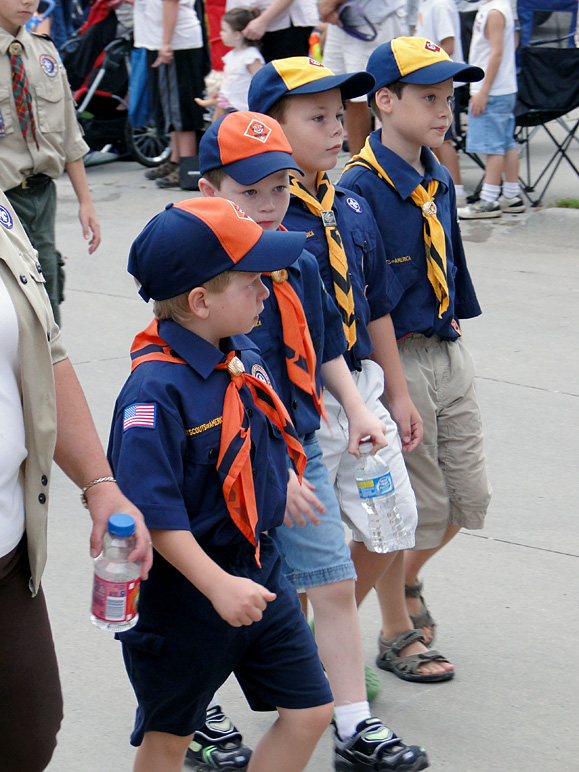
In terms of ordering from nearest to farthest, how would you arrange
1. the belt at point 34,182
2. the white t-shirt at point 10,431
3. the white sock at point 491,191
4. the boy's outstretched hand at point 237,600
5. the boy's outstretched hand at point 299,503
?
the white t-shirt at point 10,431 → the boy's outstretched hand at point 237,600 → the boy's outstretched hand at point 299,503 → the belt at point 34,182 → the white sock at point 491,191

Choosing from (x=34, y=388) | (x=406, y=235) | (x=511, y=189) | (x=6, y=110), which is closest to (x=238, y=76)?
(x=511, y=189)

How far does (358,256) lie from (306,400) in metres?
0.54

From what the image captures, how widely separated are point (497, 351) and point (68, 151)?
2.73m

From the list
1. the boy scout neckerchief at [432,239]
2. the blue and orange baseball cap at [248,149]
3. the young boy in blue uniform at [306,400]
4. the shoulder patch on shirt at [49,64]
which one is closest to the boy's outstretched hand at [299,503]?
the young boy in blue uniform at [306,400]

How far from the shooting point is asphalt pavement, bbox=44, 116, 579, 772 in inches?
127

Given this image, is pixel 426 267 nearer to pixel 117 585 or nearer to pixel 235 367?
pixel 235 367

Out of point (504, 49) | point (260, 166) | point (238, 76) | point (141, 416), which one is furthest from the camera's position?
point (238, 76)

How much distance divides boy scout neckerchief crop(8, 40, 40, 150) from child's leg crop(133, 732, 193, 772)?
3.14 meters

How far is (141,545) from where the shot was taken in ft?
7.27

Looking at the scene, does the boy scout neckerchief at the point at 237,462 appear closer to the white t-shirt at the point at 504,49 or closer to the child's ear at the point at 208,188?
the child's ear at the point at 208,188

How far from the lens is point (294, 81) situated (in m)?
3.16

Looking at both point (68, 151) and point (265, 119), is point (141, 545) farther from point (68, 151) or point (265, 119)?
point (68, 151)

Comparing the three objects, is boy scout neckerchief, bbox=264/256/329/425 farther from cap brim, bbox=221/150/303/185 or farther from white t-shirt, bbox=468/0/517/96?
white t-shirt, bbox=468/0/517/96

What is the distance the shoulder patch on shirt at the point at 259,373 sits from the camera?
2537mm
